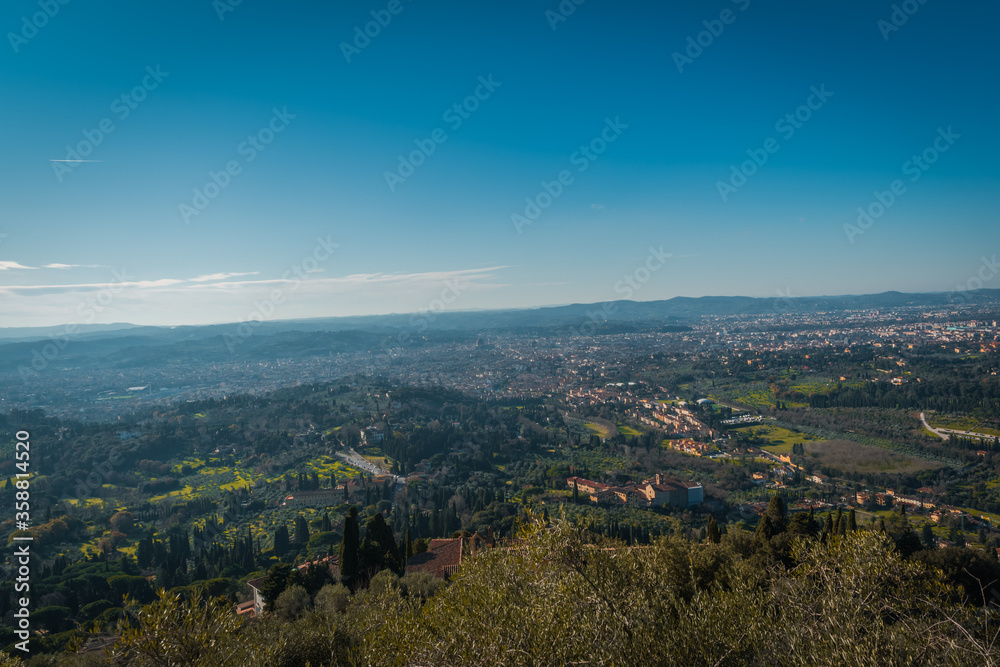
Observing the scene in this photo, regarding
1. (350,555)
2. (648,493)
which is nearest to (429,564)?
(350,555)

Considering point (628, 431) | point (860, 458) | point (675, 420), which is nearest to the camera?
point (860, 458)

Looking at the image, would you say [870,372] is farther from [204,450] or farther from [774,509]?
[204,450]

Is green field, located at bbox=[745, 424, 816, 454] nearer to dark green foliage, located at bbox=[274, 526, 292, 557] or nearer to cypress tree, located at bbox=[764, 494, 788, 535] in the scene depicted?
cypress tree, located at bbox=[764, 494, 788, 535]

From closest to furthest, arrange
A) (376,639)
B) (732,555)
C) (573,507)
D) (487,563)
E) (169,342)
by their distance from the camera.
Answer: (376,639), (487,563), (732,555), (573,507), (169,342)

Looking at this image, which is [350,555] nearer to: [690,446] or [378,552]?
[378,552]

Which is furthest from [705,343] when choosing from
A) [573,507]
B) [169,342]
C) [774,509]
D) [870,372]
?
[169,342]

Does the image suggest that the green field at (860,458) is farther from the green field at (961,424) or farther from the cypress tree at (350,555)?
the cypress tree at (350,555)

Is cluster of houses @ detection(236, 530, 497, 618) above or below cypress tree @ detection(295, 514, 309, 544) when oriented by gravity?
above

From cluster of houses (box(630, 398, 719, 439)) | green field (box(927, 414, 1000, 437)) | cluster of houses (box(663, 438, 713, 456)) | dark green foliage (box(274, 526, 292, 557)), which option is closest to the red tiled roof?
dark green foliage (box(274, 526, 292, 557))
